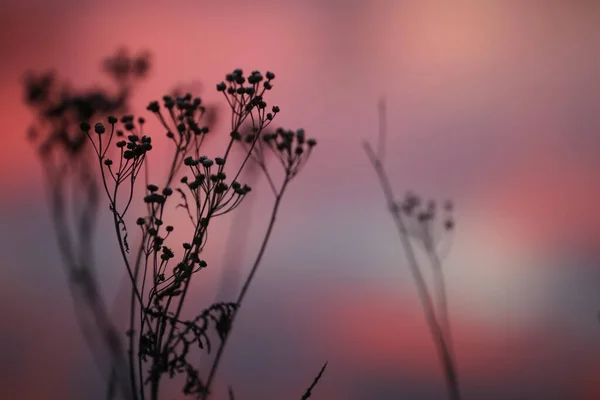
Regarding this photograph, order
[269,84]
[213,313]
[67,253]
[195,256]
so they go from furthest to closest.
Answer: [67,253]
[269,84]
[213,313]
[195,256]

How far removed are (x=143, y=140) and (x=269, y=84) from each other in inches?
39.6

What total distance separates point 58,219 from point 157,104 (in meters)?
1.33

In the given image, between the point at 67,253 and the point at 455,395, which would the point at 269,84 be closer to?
the point at 67,253

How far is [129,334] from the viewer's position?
13.2 feet

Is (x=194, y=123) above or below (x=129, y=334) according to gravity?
above

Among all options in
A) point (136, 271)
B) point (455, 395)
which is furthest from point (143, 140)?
point (455, 395)

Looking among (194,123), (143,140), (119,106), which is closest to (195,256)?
(143,140)

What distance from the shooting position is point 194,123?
454cm

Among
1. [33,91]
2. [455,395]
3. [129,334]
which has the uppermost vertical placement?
[33,91]

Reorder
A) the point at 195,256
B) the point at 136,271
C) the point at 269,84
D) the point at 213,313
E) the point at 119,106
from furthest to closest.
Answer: the point at 119,106 → the point at 269,84 → the point at 136,271 → the point at 213,313 → the point at 195,256

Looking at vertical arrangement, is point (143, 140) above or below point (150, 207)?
above

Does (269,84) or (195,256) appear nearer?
(195,256)

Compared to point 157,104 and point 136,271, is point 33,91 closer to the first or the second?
point 157,104

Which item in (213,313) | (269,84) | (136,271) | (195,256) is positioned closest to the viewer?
(195,256)
